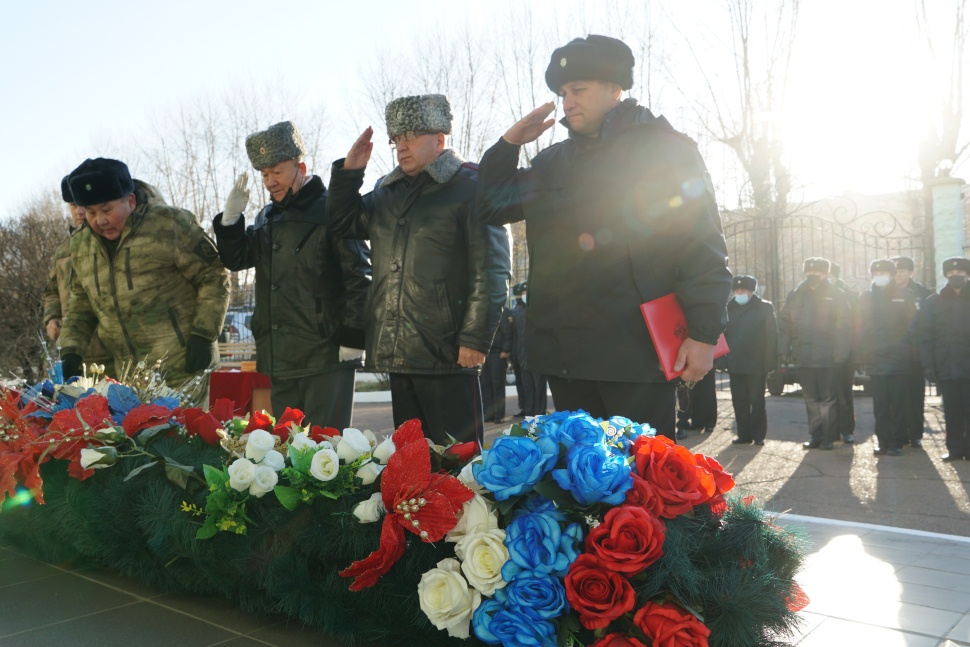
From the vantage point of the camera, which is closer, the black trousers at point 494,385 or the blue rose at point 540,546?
the blue rose at point 540,546

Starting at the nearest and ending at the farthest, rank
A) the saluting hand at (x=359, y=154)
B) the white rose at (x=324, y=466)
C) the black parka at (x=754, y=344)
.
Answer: the white rose at (x=324, y=466)
the saluting hand at (x=359, y=154)
the black parka at (x=754, y=344)

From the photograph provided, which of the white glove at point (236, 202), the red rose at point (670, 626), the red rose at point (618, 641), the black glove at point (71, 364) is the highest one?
the white glove at point (236, 202)

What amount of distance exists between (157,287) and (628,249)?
8.90ft

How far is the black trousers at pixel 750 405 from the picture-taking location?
9.11 metres

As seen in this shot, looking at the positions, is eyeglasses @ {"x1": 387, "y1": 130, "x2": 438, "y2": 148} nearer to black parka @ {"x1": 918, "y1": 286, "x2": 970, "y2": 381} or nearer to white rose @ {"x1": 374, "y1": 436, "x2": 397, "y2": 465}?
white rose @ {"x1": 374, "y1": 436, "x2": 397, "y2": 465}

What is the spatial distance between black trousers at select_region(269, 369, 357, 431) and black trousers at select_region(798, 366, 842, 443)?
5.55 meters

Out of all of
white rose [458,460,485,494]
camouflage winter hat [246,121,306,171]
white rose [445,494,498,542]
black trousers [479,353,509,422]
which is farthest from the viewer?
black trousers [479,353,509,422]

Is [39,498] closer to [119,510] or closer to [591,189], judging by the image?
[119,510]

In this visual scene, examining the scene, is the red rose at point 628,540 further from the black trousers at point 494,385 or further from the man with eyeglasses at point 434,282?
the black trousers at point 494,385

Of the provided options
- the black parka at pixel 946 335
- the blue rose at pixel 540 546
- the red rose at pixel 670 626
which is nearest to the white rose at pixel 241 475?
the blue rose at pixel 540 546

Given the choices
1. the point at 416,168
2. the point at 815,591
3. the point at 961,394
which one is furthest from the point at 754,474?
the point at 416,168

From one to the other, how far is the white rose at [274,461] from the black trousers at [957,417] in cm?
686

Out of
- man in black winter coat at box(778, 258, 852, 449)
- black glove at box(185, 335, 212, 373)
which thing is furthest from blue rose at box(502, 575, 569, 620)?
man in black winter coat at box(778, 258, 852, 449)

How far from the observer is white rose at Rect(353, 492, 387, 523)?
250 cm
